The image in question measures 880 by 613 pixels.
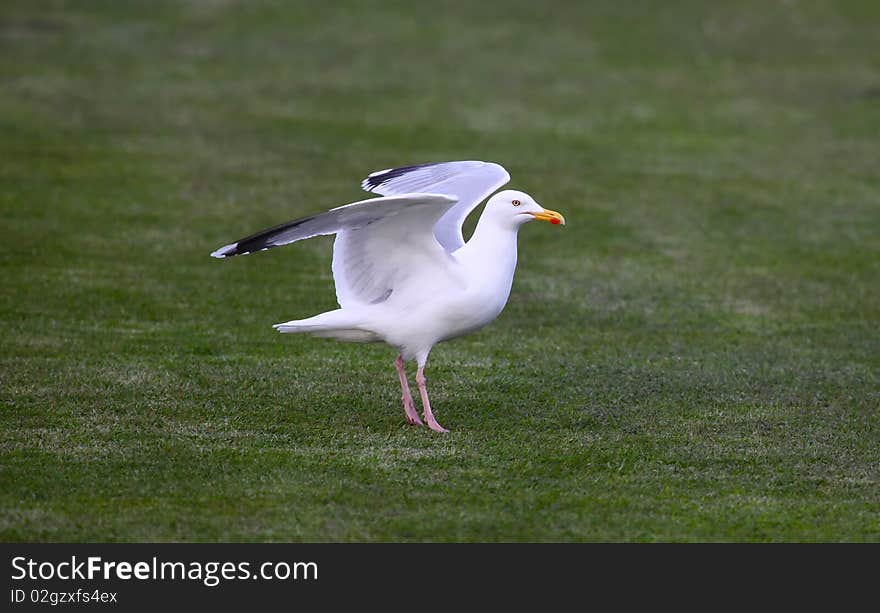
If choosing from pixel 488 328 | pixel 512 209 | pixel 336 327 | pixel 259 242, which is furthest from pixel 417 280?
pixel 488 328

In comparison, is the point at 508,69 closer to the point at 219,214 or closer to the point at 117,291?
the point at 219,214

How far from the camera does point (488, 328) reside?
35.1 feet

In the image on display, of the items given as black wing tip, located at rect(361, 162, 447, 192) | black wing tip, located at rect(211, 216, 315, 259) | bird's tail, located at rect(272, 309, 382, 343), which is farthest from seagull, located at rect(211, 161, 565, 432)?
black wing tip, located at rect(361, 162, 447, 192)

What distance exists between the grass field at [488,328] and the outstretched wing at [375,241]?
0.86 metres

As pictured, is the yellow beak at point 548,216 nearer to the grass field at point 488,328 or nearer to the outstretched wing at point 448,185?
the outstretched wing at point 448,185

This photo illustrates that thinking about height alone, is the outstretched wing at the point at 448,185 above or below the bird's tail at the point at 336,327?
above

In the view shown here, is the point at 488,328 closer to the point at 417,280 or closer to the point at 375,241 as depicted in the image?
the point at 417,280

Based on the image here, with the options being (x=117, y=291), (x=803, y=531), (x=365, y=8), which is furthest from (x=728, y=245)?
(x=365, y=8)

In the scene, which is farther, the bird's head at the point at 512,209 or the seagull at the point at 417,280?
the bird's head at the point at 512,209

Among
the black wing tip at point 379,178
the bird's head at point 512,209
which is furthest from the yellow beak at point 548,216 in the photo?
the black wing tip at point 379,178

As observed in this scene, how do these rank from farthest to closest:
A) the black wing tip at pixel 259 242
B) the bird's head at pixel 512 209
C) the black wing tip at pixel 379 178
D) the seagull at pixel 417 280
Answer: the black wing tip at pixel 379 178 < the bird's head at pixel 512 209 < the seagull at pixel 417 280 < the black wing tip at pixel 259 242

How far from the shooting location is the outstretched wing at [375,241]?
733cm

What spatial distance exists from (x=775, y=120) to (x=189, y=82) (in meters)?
8.77

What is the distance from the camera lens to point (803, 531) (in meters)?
6.53
